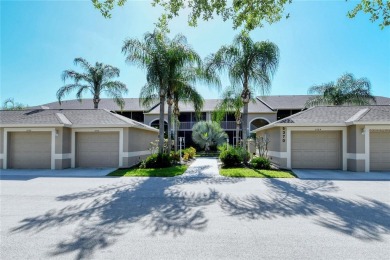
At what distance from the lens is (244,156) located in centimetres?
1561

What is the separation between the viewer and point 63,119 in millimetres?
15555

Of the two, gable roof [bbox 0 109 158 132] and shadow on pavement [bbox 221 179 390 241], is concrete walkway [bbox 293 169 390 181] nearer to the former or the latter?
shadow on pavement [bbox 221 179 390 241]

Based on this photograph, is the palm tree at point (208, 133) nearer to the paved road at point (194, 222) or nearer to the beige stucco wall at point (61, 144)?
the beige stucco wall at point (61, 144)

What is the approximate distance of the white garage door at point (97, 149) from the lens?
51.1ft

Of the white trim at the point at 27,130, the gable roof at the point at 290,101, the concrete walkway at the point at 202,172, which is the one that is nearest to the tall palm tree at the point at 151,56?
the concrete walkway at the point at 202,172

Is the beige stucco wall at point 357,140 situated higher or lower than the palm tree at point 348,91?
lower

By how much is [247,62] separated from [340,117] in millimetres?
6746

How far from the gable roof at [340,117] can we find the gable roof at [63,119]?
1027cm

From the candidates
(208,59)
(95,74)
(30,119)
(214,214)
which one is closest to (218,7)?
(208,59)

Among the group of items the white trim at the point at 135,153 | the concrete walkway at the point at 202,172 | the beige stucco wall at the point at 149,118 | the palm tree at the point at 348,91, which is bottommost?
the concrete walkway at the point at 202,172

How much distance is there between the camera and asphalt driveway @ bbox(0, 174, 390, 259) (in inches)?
167

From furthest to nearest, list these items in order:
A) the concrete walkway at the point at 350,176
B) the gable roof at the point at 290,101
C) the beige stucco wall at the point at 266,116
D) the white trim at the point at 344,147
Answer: the gable roof at the point at 290,101
the beige stucco wall at the point at 266,116
the white trim at the point at 344,147
the concrete walkway at the point at 350,176

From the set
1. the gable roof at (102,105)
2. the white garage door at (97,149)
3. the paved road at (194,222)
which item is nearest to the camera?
the paved road at (194,222)

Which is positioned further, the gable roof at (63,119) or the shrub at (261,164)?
the gable roof at (63,119)
